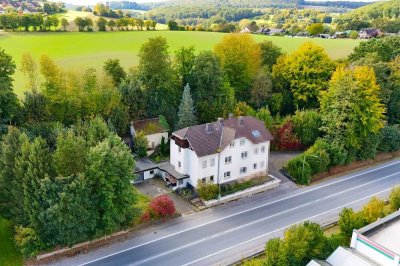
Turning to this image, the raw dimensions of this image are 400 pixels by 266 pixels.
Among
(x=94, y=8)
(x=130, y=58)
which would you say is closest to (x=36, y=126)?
(x=130, y=58)

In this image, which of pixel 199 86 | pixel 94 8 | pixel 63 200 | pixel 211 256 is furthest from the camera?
pixel 94 8

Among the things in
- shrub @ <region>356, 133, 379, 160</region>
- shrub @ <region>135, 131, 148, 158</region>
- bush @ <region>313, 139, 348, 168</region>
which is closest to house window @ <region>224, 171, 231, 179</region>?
shrub @ <region>135, 131, 148, 158</region>

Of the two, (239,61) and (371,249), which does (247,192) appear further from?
(239,61)

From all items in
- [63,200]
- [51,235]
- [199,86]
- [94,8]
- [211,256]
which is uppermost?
[94,8]

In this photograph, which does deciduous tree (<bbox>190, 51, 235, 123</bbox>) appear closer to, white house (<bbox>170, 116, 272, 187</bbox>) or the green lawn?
white house (<bbox>170, 116, 272, 187</bbox>)

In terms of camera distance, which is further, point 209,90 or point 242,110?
point 242,110

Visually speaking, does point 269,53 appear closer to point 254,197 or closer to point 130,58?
point 130,58

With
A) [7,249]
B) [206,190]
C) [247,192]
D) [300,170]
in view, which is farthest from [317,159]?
[7,249]
